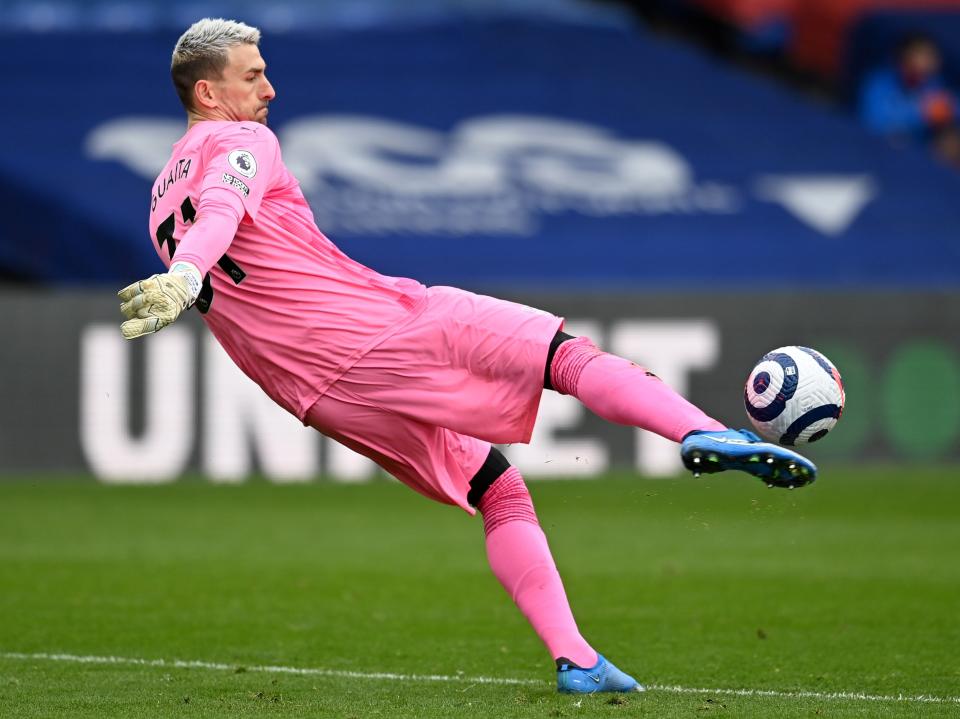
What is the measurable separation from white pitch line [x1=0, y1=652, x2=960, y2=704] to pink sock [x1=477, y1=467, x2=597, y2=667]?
1.32 ft

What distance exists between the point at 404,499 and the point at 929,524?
14.2 feet

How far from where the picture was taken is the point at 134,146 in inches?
758

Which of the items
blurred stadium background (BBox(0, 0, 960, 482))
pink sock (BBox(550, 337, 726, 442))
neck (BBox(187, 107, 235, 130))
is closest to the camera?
pink sock (BBox(550, 337, 726, 442))

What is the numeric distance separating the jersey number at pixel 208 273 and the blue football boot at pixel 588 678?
1589mm

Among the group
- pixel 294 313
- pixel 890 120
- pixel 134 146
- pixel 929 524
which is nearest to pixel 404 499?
pixel 929 524

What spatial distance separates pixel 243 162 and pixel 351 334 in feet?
2.04

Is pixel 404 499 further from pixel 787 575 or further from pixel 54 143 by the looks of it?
pixel 54 143

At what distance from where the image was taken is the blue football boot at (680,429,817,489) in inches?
183

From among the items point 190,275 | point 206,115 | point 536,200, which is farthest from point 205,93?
point 536,200

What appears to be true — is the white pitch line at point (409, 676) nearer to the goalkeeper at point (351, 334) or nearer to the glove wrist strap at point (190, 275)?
the goalkeeper at point (351, 334)

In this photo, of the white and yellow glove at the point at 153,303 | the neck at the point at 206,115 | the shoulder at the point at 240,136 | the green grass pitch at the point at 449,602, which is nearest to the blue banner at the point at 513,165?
the green grass pitch at the point at 449,602

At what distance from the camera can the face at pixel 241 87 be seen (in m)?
5.42

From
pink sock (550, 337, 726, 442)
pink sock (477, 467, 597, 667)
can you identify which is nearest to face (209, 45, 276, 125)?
pink sock (550, 337, 726, 442)

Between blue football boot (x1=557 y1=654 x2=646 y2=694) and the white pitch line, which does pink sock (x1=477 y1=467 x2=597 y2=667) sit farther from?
the white pitch line
